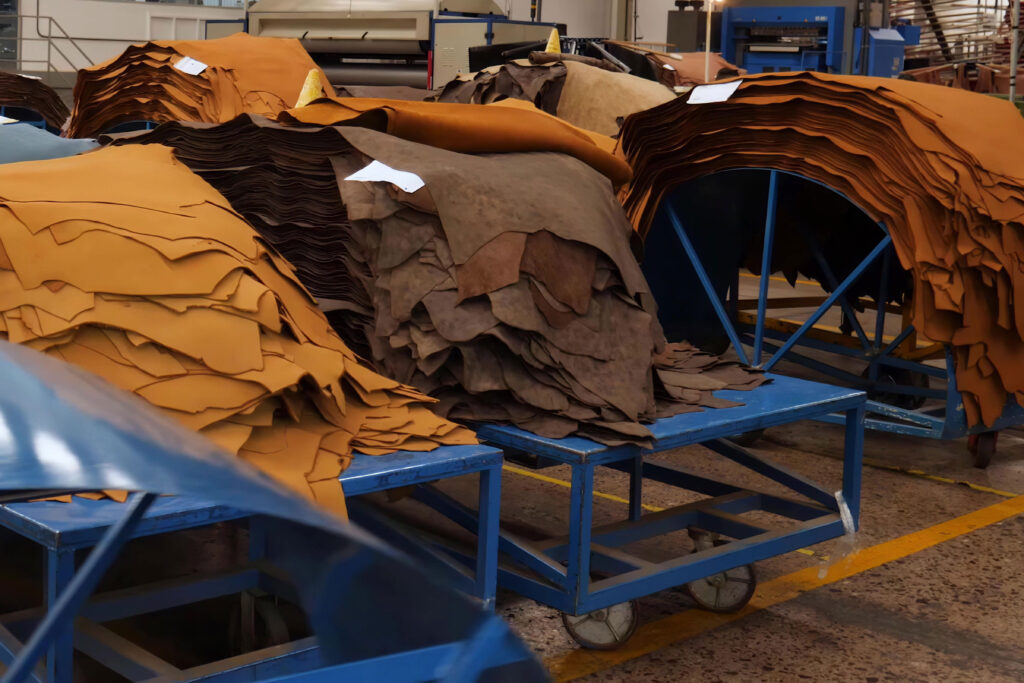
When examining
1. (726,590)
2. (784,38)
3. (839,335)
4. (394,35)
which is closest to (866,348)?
(839,335)

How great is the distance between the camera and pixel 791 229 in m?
6.66

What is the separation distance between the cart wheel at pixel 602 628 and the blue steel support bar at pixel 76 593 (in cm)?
259

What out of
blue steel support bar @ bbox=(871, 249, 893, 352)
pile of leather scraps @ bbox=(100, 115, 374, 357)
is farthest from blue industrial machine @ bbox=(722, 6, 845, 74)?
pile of leather scraps @ bbox=(100, 115, 374, 357)

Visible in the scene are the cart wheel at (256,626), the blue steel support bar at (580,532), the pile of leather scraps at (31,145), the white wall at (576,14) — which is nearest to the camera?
the blue steel support bar at (580,532)

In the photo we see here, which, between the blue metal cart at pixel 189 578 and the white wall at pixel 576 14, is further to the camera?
the white wall at pixel 576 14

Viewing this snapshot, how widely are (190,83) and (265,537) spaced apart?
6.35 metres

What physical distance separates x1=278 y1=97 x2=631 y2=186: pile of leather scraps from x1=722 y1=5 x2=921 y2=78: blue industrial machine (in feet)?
29.8

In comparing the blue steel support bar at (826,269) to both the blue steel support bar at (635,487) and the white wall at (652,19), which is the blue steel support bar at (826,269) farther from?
the white wall at (652,19)

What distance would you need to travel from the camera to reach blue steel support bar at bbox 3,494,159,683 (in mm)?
832

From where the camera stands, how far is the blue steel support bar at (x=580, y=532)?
9.66ft

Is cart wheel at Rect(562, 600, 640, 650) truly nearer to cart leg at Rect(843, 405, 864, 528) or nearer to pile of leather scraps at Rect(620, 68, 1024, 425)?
cart leg at Rect(843, 405, 864, 528)

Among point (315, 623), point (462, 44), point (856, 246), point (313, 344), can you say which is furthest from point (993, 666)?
point (462, 44)

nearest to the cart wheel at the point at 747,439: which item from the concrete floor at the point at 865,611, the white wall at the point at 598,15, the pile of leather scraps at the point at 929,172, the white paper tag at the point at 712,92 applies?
the concrete floor at the point at 865,611

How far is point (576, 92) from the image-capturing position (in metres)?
6.75
